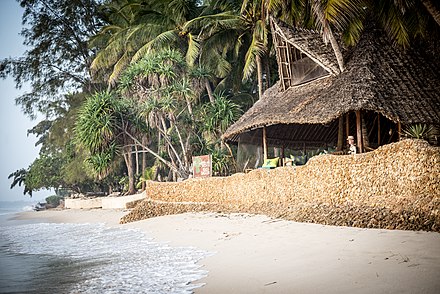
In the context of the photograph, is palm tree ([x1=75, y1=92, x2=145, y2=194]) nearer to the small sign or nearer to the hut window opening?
the small sign

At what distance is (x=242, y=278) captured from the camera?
5031mm

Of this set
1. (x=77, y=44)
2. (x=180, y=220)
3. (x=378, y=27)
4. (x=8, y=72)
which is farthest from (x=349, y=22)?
(x=8, y=72)

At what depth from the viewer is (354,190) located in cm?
876

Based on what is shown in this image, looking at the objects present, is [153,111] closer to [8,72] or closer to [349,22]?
[349,22]

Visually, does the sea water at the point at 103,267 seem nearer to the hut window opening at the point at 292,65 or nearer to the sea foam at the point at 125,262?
the sea foam at the point at 125,262

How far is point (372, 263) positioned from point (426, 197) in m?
3.02

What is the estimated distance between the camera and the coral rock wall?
7.21 meters

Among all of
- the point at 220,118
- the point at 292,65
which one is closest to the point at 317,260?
the point at 292,65

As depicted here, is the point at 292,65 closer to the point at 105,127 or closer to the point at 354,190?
the point at 354,190

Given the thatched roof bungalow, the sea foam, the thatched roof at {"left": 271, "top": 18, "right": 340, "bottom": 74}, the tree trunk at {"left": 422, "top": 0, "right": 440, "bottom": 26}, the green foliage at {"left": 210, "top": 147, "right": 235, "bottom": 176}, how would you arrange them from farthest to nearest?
1. the green foliage at {"left": 210, "top": 147, "right": 235, "bottom": 176}
2. the thatched roof at {"left": 271, "top": 18, "right": 340, "bottom": 74}
3. the thatched roof bungalow
4. the tree trunk at {"left": 422, "top": 0, "right": 440, "bottom": 26}
5. the sea foam

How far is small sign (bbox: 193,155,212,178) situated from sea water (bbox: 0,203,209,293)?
4635mm

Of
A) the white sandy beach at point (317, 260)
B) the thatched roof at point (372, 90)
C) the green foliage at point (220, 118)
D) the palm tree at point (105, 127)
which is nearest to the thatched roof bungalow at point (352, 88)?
the thatched roof at point (372, 90)

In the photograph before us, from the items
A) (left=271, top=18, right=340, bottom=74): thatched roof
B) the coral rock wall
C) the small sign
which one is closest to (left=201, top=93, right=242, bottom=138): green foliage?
the small sign

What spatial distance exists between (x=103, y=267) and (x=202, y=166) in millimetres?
8565
